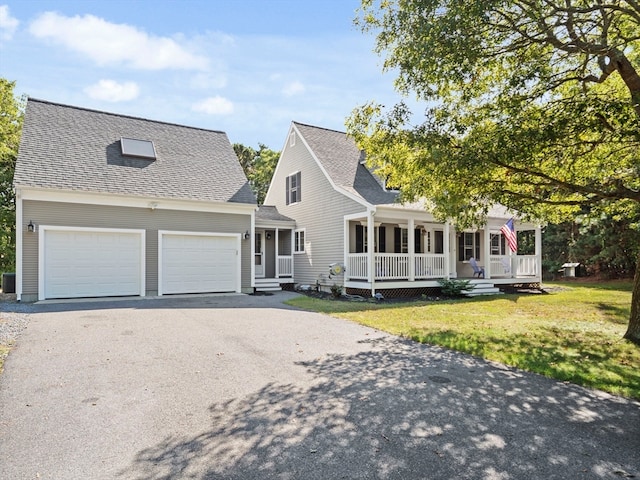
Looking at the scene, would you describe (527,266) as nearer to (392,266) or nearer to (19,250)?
(392,266)

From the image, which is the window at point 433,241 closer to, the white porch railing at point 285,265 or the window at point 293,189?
the window at point 293,189

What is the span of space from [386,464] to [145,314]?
331 inches

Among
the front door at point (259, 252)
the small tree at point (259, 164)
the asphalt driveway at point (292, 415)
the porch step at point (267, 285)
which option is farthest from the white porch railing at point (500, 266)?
the small tree at point (259, 164)

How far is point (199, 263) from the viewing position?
14750 millimetres

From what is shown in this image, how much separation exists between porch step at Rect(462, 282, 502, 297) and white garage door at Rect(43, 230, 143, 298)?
11.8m

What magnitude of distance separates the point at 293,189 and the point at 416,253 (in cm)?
622

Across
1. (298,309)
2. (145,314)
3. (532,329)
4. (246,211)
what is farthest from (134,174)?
(532,329)

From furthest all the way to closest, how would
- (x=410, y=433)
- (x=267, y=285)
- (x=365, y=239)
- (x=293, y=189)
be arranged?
(x=293, y=189)
(x=267, y=285)
(x=365, y=239)
(x=410, y=433)

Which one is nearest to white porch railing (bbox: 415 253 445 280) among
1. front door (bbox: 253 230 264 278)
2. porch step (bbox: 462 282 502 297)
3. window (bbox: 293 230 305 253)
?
porch step (bbox: 462 282 502 297)

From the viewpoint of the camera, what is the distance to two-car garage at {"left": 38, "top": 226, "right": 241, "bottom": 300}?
40.9 feet

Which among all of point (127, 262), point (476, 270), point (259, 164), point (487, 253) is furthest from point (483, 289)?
point (259, 164)

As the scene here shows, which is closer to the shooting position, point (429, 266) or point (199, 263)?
point (199, 263)

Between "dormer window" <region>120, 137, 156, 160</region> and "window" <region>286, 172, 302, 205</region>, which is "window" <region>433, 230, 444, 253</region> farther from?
"dormer window" <region>120, 137, 156, 160</region>

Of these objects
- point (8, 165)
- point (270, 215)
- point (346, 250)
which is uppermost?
point (8, 165)
